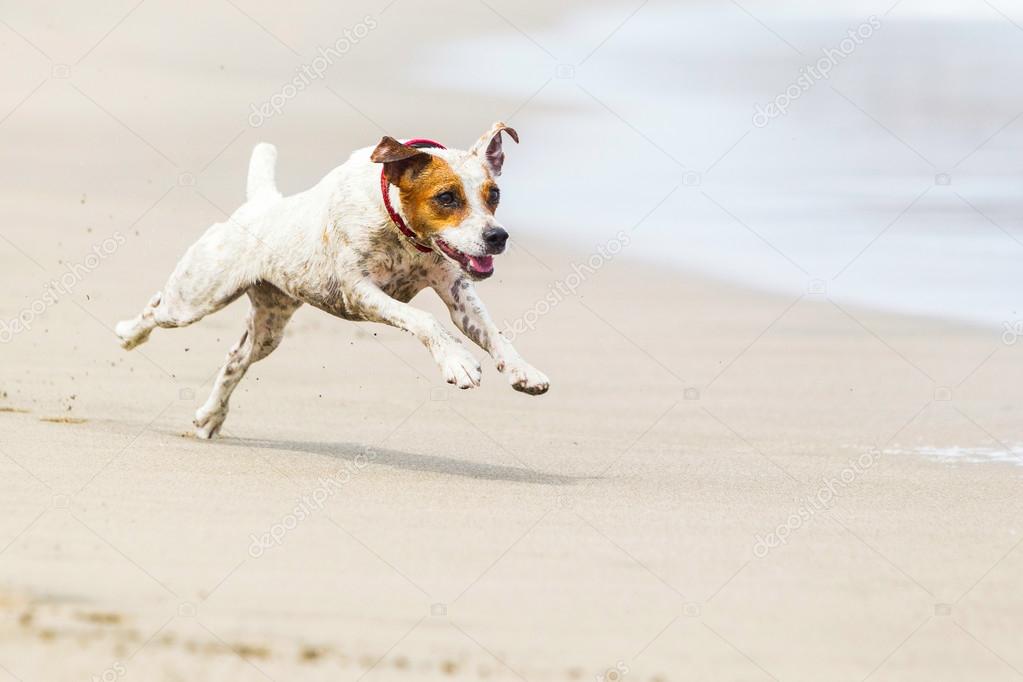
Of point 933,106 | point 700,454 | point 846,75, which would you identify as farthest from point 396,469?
point 846,75

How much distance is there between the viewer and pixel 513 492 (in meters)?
7.07

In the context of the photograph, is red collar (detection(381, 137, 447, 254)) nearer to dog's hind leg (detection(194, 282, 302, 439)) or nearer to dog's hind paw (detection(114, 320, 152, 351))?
dog's hind leg (detection(194, 282, 302, 439))

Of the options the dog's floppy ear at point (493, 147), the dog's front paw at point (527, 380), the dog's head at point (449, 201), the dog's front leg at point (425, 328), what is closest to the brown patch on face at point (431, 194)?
the dog's head at point (449, 201)

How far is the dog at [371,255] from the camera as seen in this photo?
7.06 meters

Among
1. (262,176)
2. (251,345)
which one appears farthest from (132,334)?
(262,176)

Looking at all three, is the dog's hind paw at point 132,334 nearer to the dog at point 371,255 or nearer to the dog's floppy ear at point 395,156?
the dog at point 371,255

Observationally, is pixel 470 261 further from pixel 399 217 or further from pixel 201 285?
pixel 201 285

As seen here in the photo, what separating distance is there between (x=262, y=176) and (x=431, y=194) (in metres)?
1.82

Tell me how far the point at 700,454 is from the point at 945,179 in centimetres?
1273

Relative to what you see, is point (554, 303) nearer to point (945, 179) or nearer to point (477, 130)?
point (477, 130)

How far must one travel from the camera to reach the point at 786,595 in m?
5.27

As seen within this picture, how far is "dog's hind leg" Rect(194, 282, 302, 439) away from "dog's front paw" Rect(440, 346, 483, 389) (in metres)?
1.61

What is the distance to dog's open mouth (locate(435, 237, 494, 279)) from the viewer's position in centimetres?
705

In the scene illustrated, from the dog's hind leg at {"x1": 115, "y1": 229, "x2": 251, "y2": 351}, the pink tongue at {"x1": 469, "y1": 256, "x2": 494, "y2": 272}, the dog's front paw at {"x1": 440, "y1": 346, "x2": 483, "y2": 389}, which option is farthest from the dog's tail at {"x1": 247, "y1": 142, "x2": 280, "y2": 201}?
the dog's front paw at {"x1": 440, "y1": 346, "x2": 483, "y2": 389}
